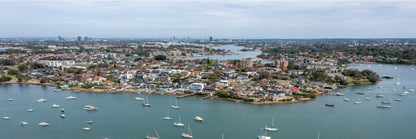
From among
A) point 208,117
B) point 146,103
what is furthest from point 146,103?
point 208,117

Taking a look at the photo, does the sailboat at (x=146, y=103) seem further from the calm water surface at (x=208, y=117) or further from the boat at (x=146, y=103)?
the calm water surface at (x=208, y=117)

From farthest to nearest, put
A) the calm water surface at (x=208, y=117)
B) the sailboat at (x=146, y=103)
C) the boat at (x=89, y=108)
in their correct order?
the sailboat at (x=146, y=103)
the boat at (x=89, y=108)
the calm water surface at (x=208, y=117)

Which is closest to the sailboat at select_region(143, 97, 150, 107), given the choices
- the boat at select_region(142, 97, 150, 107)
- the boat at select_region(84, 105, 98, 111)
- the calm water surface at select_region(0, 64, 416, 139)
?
the boat at select_region(142, 97, 150, 107)

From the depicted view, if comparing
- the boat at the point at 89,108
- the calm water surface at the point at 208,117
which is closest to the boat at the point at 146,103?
the calm water surface at the point at 208,117

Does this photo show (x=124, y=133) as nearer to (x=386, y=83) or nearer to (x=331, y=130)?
(x=331, y=130)

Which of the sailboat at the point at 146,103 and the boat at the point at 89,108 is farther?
the sailboat at the point at 146,103

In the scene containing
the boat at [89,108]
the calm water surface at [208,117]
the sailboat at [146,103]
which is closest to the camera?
the calm water surface at [208,117]

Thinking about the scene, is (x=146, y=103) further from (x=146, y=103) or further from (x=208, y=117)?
(x=208, y=117)

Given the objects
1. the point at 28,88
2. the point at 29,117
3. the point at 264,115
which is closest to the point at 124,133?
the point at 29,117
